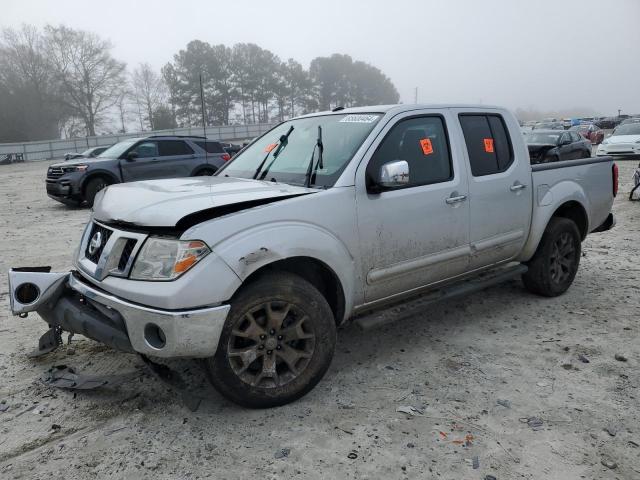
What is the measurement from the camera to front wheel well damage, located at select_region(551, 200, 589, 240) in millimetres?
4914

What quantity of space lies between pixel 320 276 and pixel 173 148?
33.9ft

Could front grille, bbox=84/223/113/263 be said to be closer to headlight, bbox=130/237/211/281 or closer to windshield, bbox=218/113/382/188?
headlight, bbox=130/237/211/281

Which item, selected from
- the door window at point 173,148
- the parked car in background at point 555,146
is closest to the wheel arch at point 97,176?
the door window at point 173,148

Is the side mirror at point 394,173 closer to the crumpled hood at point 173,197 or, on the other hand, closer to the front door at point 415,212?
the front door at point 415,212

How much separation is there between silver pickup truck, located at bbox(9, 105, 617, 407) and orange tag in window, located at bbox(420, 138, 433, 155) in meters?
0.01

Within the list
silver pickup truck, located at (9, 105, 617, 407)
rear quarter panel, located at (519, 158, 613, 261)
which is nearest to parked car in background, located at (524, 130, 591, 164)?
rear quarter panel, located at (519, 158, 613, 261)

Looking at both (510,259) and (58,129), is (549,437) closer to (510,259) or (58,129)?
(510,259)

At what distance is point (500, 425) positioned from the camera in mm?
2801

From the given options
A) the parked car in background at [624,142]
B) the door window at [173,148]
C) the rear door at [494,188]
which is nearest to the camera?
the rear door at [494,188]

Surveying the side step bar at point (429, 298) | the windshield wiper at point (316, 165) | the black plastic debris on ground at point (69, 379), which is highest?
the windshield wiper at point (316, 165)

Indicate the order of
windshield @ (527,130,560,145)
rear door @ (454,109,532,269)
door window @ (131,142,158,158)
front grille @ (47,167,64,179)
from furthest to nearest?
windshield @ (527,130,560,145) < door window @ (131,142,158,158) < front grille @ (47,167,64,179) < rear door @ (454,109,532,269)

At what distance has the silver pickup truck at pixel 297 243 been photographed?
2.61m

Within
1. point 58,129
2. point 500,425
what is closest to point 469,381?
point 500,425

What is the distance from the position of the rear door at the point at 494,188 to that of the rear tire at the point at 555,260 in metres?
0.38
